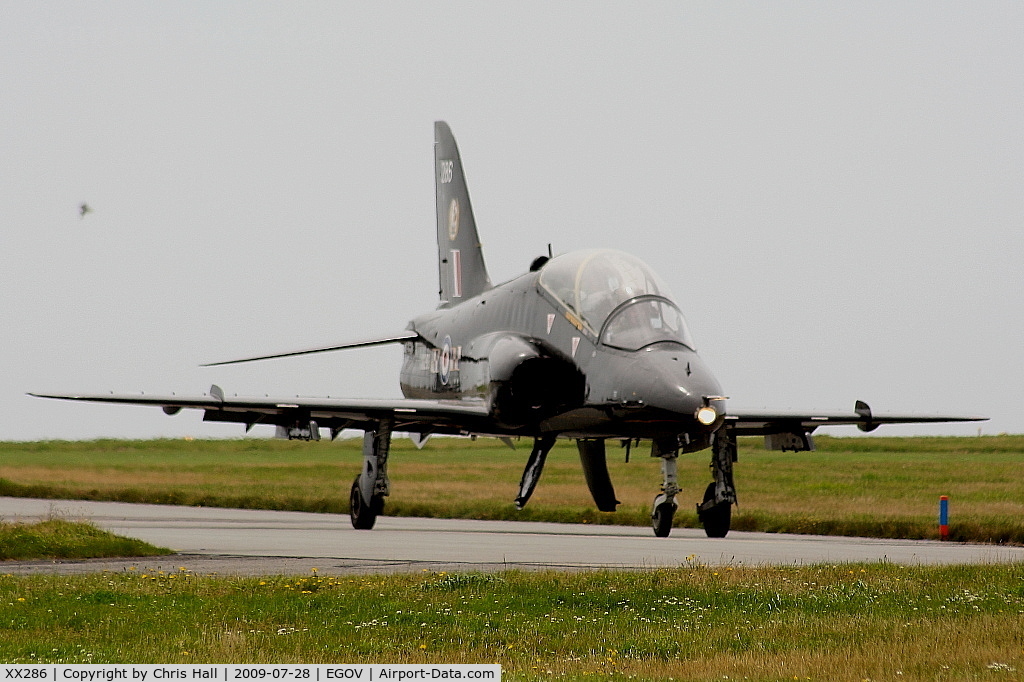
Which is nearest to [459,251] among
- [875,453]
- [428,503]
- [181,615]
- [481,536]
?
[428,503]

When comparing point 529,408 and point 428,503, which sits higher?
point 529,408

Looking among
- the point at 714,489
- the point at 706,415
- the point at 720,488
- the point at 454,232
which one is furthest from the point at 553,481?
the point at 706,415

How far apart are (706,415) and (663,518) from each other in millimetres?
4863

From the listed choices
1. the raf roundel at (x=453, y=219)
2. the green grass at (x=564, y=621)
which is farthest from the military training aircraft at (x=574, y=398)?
the raf roundel at (x=453, y=219)

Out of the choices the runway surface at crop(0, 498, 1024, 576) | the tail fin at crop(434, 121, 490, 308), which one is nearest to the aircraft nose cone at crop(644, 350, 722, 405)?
the runway surface at crop(0, 498, 1024, 576)

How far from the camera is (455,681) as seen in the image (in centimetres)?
888

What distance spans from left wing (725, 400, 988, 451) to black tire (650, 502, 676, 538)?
1.73m

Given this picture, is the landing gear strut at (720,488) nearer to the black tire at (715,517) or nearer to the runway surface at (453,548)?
the black tire at (715,517)

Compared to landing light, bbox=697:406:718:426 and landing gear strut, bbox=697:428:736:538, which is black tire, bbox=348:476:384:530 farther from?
landing light, bbox=697:406:718:426

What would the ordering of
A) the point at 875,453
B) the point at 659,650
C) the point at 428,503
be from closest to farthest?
the point at 659,650 < the point at 428,503 < the point at 875,453

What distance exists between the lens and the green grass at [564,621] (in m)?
10.7

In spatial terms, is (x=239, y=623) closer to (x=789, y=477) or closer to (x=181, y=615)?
(x=181, y=615)

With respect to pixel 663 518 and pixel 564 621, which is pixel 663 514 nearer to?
pixel 663 518

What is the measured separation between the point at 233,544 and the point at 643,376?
707 cm
